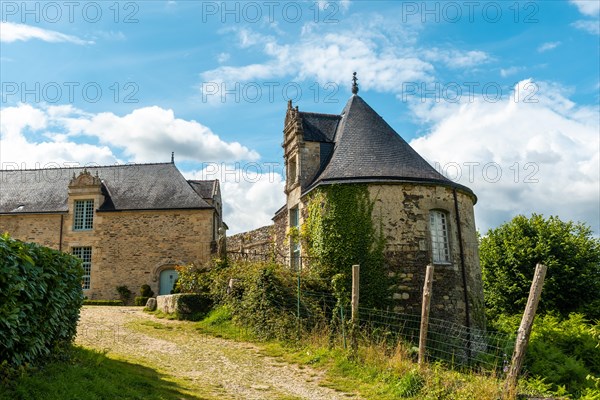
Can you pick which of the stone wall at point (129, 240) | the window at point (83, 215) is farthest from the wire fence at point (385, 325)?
the window at point (83, 215)

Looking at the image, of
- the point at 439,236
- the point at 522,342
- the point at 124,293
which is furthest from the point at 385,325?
the point at 124,293

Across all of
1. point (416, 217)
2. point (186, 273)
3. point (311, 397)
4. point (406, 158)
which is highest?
point (406, 158)

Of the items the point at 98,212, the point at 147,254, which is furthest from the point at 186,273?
the point at 98,212

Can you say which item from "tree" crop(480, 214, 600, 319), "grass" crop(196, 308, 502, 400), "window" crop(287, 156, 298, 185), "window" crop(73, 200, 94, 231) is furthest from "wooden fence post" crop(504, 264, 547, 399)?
"window" crop(73, 200, 94, 231)

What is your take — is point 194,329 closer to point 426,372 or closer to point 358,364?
point 358,364

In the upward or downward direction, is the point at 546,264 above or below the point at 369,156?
below

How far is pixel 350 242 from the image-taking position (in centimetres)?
1392

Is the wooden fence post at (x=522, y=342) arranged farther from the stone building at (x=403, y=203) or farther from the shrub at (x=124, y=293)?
the shrub at (x=124, y=293)

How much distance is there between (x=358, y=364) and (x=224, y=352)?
10.1 feet

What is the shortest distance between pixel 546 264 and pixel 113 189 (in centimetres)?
1870

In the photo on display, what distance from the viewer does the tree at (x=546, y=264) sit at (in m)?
19.9

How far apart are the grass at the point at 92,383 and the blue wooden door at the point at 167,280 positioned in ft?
46.5

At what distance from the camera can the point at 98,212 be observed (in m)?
23.7

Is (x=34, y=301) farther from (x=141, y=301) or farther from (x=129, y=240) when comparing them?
(x=129, y=240)
